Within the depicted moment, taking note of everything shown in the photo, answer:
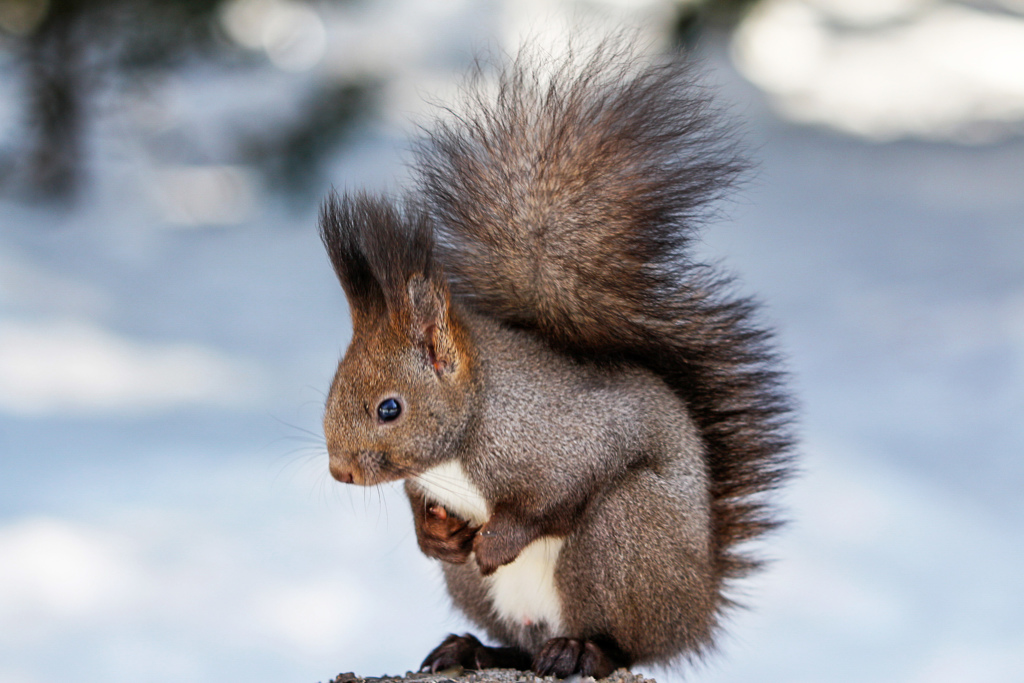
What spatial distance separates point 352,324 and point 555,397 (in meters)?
0.48

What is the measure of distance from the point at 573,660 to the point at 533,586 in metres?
0.18

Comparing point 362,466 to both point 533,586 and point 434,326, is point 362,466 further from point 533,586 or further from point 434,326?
point 533,586

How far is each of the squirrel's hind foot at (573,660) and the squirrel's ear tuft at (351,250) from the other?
82 centimetres

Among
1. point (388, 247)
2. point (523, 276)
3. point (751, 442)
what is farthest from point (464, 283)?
point (751, 442)

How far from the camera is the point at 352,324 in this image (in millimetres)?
2312

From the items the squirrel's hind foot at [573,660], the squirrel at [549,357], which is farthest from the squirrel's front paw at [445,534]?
the squirrel's hind foot at [573,660]

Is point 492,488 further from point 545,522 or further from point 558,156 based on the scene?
point 558,156

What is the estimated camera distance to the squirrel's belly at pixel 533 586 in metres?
2.26

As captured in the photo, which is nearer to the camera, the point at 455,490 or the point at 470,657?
the point at 455,490

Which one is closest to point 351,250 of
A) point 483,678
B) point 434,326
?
point 434,326

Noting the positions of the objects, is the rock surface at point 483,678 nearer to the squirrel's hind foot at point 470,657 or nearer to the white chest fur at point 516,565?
the squirrel's hind foot at point 470,657

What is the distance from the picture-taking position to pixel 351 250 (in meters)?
2.25

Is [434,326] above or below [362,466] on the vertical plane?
above

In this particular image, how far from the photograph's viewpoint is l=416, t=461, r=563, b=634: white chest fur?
2223 mm
